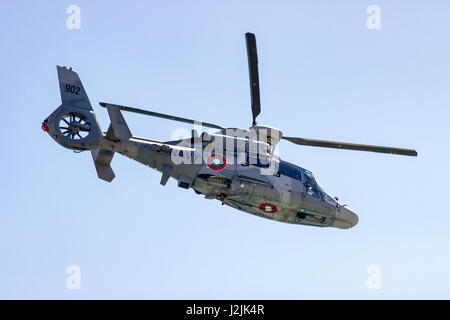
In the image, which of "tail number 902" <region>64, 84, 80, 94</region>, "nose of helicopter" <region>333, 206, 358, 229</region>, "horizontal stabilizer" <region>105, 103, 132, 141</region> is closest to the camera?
"horizontal stabilizer" <region>105, 103, 132, 141</region>

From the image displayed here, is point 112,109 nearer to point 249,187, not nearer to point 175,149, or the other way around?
point 175,149

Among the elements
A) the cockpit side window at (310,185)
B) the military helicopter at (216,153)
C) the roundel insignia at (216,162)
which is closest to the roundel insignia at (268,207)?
the military helicopter at (216,153)

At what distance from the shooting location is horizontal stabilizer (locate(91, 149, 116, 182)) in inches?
1307

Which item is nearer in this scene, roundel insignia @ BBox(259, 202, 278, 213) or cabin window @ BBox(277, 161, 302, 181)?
roundel insignia @ BBox(259, 202, 278, 213)

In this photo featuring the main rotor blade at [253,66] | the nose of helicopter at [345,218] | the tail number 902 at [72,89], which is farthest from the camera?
the nose of helicopter at [345,218]

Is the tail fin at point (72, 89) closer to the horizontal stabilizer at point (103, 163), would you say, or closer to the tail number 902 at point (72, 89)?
A: the tail number 902 at point (72, 89)

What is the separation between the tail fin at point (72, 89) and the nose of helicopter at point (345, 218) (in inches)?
508

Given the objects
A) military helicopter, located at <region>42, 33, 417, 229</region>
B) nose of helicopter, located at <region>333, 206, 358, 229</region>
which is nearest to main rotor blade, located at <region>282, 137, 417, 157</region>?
military helicopter, located at <region>42, 33, 417, 229</region>

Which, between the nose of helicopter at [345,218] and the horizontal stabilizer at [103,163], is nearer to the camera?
the horizontal stabilizer at [103,163]

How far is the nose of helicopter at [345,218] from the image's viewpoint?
36.1 meters

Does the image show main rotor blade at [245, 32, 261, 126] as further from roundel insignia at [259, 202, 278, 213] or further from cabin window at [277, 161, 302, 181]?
roundel insignia at [259, 202, 278, 213]

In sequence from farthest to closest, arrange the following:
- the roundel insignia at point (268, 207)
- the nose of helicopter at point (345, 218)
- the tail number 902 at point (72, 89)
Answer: the nose of helicopter at point (345, 218) → the roundel insignia at point (268, 207) → the tail number 902 at point (72, 89)

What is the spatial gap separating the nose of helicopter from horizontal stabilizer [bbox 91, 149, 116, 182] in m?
11.0
